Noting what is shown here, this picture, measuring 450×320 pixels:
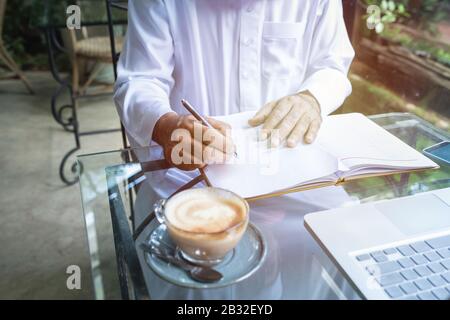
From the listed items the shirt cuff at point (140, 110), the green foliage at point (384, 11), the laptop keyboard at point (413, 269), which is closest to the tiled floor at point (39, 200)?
the shirt cuff at point (140, 110)

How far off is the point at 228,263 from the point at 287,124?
1.22 feet

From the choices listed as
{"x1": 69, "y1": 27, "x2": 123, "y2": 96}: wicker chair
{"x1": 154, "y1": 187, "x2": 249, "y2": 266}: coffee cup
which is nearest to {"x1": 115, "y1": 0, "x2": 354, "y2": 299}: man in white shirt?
{"x1": 154, "y1": 187, "x2": 249, "y2": 266}: coffee cup

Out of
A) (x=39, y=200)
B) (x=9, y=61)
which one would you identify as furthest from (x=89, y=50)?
(x=9, y=61)

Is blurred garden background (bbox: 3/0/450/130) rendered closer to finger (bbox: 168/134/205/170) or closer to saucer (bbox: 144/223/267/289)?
finger (bbox: 168/134/205/170)


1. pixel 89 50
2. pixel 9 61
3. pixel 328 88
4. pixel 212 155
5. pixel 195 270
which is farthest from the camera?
pixel 9 61

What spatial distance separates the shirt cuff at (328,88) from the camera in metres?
1.04

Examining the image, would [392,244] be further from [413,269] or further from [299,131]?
[299,131]

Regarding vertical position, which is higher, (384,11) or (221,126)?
(384,11)

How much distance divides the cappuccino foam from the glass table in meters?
0.08

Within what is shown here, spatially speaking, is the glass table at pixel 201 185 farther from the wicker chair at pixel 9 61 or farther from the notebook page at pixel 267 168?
the wicker chair at pixel 9 61

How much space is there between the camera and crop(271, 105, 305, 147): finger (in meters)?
0.85

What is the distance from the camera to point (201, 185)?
79 cm

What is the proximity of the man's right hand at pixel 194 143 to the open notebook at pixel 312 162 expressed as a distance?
3cm
